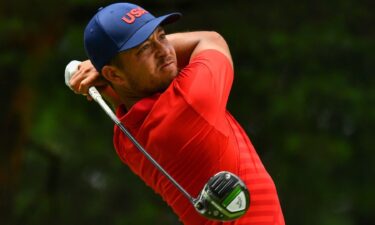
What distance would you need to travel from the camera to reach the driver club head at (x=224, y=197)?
3811 mm

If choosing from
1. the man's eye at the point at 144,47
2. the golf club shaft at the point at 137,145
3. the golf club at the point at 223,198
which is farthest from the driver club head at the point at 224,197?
the man's eye at the point at 144,47

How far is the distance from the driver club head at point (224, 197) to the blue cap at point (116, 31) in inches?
25.9

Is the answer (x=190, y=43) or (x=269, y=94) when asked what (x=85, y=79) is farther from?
(x=269, y=94)

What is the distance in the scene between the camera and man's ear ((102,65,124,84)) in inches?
168

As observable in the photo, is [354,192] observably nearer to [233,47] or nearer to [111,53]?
[233,47]

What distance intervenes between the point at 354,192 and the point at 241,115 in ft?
5.16

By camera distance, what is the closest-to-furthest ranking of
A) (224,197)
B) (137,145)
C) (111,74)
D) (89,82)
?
(224,197)
(137,145)
(111,74)
(89,82)

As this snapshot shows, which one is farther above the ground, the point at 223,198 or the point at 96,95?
the point at 96,95

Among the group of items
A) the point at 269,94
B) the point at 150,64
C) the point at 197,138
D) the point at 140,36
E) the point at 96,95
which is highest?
the point at 140,36

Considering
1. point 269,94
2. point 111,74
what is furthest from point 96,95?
point 269,94

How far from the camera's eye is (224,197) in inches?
150

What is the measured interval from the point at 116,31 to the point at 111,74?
0.19m

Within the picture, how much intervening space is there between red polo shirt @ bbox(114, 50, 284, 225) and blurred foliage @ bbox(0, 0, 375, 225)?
19.0 feet

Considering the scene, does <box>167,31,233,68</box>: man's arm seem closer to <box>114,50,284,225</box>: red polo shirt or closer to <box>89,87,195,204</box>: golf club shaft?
<box>114,50,284,225</box>: red polo shirt
